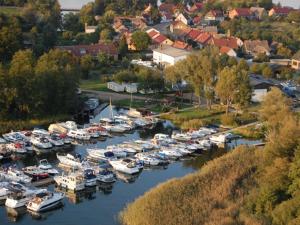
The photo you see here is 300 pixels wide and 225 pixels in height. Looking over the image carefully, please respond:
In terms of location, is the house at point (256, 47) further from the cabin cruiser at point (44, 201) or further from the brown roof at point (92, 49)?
the cabin cruiser at point (44, 201)

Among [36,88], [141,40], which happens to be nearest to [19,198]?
[36,88]

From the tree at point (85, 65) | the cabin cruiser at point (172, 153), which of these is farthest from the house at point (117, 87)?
the cabin cruiser at point (172, 153)

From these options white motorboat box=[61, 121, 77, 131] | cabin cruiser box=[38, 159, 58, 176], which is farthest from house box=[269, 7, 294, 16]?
cabin cruiser box=[38, 159, 58, 176]

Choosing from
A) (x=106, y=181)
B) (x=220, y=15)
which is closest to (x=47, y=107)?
(x=106, y=181)

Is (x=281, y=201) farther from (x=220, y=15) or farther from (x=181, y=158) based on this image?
(x=220, y=15)

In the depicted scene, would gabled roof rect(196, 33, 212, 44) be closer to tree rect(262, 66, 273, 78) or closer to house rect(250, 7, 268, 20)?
tree rect(262, 66, 273, 78)

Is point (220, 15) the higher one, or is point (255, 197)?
point (220, 15)
